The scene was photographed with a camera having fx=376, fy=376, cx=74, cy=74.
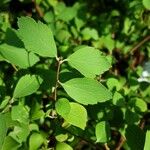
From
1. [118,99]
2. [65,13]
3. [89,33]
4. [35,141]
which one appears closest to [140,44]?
[89,33]

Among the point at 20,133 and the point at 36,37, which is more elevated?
the point at 36,37

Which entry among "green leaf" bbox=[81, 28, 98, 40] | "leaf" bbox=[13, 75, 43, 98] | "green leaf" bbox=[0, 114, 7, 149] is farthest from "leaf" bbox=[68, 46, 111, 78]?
"green leaf" bbox=[81, 28, 98, 40]

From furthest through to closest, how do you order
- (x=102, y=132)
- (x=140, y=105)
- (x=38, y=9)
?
(x=38, y=9)
(x=140, y=105)
(x=102, y=132)

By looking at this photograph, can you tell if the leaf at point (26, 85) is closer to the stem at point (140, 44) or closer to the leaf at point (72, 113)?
the leaf at point (72, 113)

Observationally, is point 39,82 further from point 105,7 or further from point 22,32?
point 105,7

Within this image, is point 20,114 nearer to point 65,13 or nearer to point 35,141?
point 35,141

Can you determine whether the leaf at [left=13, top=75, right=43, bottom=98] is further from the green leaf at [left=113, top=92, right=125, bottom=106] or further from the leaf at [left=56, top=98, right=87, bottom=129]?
the green leaf at [left=113, top=92, right=125, bottom=106]
